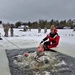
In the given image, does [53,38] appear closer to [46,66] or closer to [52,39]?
[52,39]

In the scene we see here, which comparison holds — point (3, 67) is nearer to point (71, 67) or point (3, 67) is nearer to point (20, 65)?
point (20, 65)

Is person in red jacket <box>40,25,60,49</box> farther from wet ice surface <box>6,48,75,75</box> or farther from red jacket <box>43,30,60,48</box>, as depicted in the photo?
wet ice surface <box>6,48,75,75</box>

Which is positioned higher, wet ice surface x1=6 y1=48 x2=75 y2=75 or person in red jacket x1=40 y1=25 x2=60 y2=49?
person in red jacket x1=40 y1=25 x2=60 y2=49

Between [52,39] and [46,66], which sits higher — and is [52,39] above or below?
above

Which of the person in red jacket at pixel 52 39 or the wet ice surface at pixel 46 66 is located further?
the person in red jacket at pixel 52 39

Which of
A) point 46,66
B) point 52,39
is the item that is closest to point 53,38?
point 52,39

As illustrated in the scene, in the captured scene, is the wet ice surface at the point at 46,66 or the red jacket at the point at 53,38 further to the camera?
the red jacket at the point at 53,38

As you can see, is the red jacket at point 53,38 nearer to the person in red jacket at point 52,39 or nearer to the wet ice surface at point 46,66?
the person in red jacket at point 52,39

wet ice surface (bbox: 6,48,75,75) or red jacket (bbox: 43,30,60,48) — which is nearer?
wet ice surface (bbox: 6,48,75,75)

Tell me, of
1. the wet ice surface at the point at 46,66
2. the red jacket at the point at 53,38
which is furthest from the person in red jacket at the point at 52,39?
the wet ice surface at the point at 46,66

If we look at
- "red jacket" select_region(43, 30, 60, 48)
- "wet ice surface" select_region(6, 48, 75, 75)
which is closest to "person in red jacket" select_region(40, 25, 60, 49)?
"red jacket" select_region(43, 30, 60, 48)

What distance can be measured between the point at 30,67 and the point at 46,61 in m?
0.85

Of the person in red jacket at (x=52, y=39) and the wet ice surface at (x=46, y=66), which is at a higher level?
the person in red jacket at (x=52, y=39)

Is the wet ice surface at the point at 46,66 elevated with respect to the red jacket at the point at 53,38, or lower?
lower
